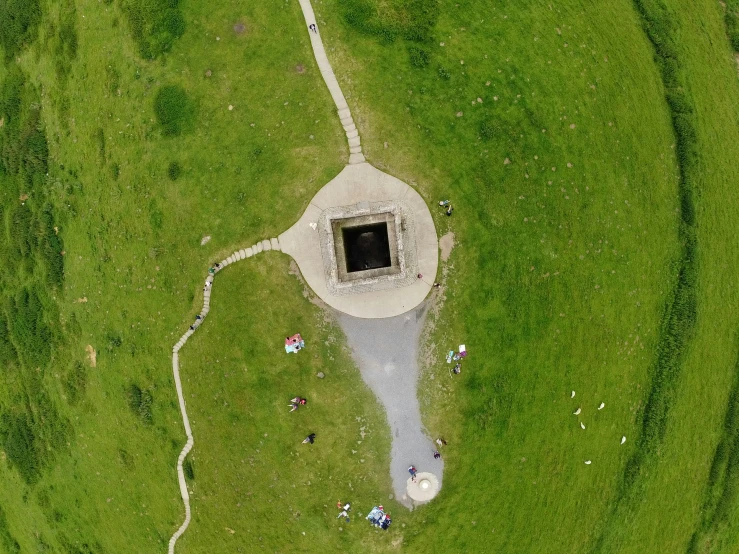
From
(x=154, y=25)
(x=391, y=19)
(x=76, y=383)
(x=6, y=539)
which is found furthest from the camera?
(x=6, y=539)

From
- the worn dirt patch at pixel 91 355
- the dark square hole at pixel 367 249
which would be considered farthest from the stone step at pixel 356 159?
the worn dirt patch at pixel 91 355

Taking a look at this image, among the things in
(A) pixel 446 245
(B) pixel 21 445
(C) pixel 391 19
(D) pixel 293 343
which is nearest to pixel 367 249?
(A) pixel 446 245

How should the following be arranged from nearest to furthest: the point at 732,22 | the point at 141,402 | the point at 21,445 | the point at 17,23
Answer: the point at 141,402, the point at 17,23, the point at 732,22, the point at 21,445

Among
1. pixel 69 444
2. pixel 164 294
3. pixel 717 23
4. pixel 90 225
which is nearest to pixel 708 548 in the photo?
pixel 717 23

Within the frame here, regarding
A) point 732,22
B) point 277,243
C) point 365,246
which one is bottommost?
point 365,246

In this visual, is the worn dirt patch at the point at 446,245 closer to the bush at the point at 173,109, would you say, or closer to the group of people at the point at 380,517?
the group of people at the point at 380,517

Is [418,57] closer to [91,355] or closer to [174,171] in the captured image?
[174,171]

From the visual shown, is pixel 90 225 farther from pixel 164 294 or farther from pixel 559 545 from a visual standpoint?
pixel 559 545
